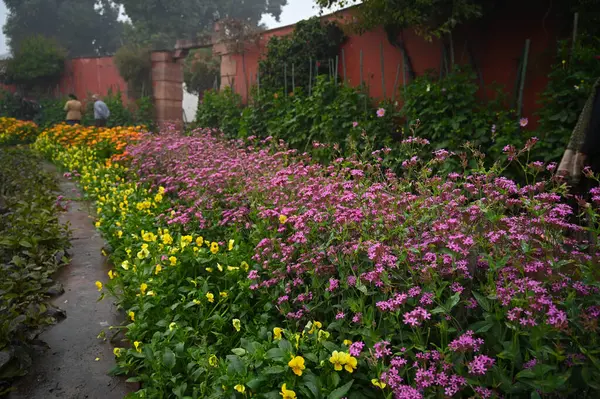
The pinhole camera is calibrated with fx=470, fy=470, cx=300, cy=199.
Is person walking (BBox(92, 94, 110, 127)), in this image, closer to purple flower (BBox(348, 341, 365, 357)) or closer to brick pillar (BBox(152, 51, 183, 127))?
brick pillar (BBox(152, 51, 183, 127))

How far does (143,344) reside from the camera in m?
2.43

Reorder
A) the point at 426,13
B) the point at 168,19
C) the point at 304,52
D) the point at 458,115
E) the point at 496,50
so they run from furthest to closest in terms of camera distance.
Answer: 1. the point at 168,19
2. the point at 304,52
3. the point at 496,50
4. the point at 426,13
5. the point at 458,115

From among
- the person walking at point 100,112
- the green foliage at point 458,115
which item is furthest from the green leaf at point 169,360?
the person walking at point 100,112

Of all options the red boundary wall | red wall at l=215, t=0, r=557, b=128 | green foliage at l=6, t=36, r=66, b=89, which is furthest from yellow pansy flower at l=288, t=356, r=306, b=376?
green foliage at l=6, t=36, r=66, b=89

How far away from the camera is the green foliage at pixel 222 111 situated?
30.2 feet

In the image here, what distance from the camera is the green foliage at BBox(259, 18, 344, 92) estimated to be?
7.90 meters

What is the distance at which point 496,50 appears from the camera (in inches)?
225

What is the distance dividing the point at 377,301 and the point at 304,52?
6.71 m

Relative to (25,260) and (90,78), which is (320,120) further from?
(90,78)

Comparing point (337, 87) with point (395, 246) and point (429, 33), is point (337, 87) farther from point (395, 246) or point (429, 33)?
point (395, 246)

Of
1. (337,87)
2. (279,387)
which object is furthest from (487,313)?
(337,87)

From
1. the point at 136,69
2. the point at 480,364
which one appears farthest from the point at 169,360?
the point at 136,69

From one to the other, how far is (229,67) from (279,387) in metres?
9.83

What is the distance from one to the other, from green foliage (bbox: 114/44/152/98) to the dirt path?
38.4ft
